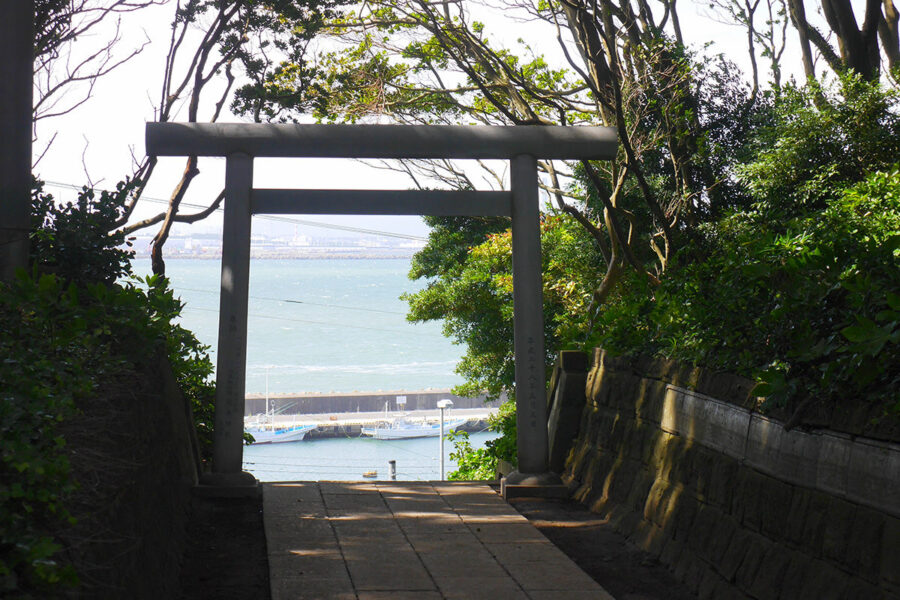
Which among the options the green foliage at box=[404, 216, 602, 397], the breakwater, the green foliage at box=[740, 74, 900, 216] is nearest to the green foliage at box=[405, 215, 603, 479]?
the green foliage at box=[404, 216, 602, 397]

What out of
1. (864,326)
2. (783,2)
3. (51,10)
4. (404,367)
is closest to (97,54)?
(51,10)

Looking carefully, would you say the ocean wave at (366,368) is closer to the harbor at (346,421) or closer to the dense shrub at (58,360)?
the harbor at (346,421)

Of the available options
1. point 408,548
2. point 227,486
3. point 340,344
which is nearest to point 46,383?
point 408,548

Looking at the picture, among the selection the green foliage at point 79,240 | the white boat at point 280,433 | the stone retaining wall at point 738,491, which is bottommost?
the white boat at point 280,433

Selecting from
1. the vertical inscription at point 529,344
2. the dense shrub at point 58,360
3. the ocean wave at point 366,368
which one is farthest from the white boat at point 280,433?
the vertical inscription at point 529,344

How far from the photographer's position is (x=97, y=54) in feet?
36.8

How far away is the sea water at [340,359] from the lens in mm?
48656

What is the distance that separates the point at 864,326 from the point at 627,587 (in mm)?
2072

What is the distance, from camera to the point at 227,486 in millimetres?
6727

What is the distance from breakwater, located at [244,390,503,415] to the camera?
53.8 m

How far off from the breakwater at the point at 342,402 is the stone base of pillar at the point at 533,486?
151ft

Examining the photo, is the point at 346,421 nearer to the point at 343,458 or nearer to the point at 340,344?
the point at 343,458

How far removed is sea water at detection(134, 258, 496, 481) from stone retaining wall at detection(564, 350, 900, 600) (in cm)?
2564

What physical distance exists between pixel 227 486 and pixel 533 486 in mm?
2321
